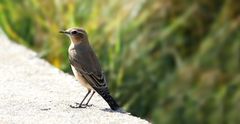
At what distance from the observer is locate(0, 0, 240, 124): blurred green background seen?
10.0m

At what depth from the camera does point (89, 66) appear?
8.48 metres

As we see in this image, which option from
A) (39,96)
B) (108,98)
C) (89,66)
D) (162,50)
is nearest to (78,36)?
(89,66)

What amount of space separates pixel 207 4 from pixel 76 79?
2051 millimetres

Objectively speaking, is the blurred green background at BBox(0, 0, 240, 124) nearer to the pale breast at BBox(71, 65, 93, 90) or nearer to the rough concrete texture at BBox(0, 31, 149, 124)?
the rough concrete texture at BBox(0, 31, 149, 124)

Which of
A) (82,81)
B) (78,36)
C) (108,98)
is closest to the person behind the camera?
(108,98)

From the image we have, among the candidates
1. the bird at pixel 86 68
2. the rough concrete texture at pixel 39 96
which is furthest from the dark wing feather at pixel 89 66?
the rough concrete texture at pixel 39 96

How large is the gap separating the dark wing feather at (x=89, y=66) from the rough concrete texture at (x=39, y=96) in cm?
19

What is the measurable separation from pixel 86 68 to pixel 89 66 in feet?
0.10

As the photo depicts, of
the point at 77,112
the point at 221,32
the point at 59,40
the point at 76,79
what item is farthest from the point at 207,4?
the point at 77,112

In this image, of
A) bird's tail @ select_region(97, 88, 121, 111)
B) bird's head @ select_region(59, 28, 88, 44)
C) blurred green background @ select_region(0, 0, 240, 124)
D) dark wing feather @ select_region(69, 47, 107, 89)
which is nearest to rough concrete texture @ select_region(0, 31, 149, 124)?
bird's tail @ select_region(97, 88, 121, 111)

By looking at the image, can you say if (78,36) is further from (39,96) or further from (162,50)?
(162,50)

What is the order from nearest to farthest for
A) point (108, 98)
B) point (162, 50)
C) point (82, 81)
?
1. point (108, 98)
2. point (82, 81)
3. point (162, 50)

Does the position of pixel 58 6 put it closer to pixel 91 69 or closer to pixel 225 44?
pixel 225 44

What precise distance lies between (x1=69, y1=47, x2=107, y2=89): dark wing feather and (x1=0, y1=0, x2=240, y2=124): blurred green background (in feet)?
4.57
